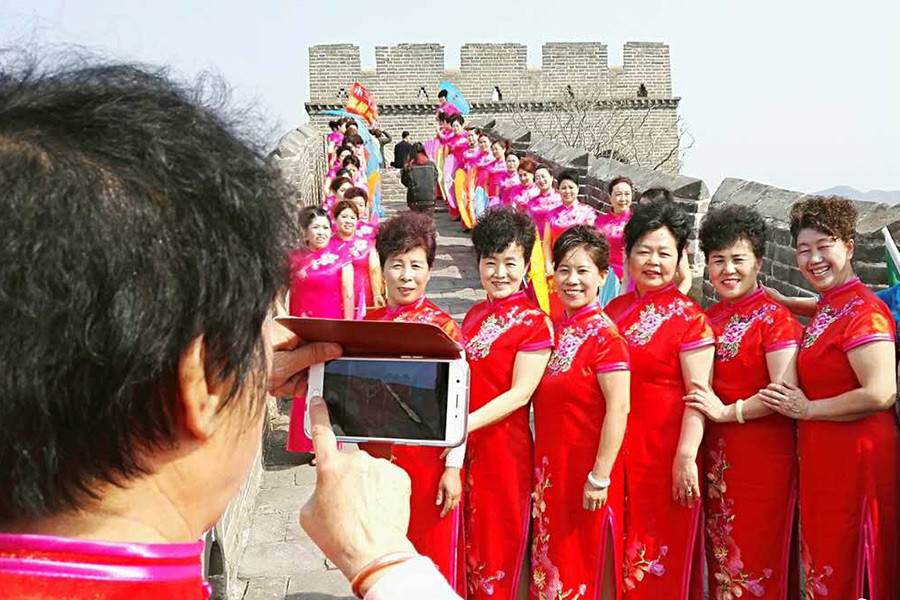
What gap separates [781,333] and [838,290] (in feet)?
0.81

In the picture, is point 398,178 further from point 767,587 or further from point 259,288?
point 259,288

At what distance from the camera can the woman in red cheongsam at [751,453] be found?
11.8ft

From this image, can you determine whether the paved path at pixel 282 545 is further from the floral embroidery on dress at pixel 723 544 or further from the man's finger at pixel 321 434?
the man's finger at pixel 321 434

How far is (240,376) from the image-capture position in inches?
45.4

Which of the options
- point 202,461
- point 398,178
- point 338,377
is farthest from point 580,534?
point 398,178

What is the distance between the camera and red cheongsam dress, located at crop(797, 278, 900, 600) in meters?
3.38

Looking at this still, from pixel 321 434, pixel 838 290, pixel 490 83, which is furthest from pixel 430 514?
pixel 490 83

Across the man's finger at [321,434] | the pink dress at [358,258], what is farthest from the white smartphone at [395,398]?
the pink dress at [358,258]

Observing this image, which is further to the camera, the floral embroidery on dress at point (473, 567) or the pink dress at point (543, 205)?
the pink dress at point (543, 205)

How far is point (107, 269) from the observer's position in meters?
0.98

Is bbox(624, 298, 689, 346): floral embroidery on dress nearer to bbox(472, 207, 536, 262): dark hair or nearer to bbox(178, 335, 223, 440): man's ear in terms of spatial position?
bbox(472, 207, 536, 262): dark hair

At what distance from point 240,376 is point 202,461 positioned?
0.11 m

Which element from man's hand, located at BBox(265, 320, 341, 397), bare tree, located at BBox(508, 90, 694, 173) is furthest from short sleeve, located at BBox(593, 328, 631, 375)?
bare tree, located at BBox(508, 90, 694, 173)

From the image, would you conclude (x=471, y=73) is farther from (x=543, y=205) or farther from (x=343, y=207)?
(x=343, y=207)
